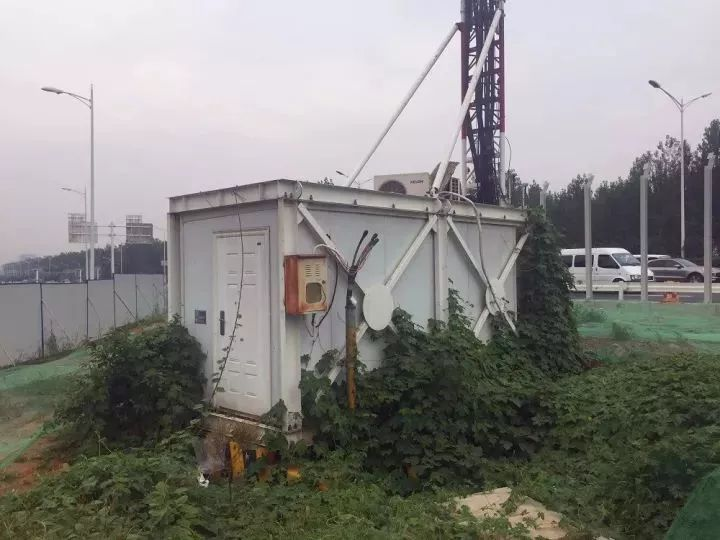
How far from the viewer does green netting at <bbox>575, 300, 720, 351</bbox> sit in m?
9.96

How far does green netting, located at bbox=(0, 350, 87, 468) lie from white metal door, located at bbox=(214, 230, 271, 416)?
2.33 metres

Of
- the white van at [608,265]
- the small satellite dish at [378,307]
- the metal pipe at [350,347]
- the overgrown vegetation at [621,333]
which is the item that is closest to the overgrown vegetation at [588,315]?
the overgrown vegetation at [621,333]

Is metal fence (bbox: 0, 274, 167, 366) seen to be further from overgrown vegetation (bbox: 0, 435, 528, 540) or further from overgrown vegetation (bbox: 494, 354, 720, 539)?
overgrown vegetation (bbox: 494, 354, 720, 539)

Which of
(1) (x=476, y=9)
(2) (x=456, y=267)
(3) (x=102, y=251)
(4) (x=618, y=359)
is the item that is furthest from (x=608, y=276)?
(3) (x=102, y=251)

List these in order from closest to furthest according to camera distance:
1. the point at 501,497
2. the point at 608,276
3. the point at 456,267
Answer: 1. the point at 501,497
2. the point at 456,267
3. the point at 608,276

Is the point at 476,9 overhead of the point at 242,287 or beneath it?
overhead

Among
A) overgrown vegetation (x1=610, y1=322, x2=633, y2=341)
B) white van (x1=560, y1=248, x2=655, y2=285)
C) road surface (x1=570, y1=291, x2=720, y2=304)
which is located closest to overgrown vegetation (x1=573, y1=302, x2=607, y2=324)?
overgrown vegetation (x1=610, y1=322, x2=633, y2=341)

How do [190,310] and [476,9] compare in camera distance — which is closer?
[190,310]

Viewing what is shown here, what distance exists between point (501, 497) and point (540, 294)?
15.7 feet

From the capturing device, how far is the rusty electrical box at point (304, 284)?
595 cm

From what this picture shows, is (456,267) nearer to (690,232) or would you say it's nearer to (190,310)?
(190,310)

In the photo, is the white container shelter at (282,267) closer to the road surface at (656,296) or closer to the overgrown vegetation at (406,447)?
the overgrown vegetation at (406,447)

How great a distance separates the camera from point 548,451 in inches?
255

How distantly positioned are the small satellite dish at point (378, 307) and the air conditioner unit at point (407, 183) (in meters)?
2.44
